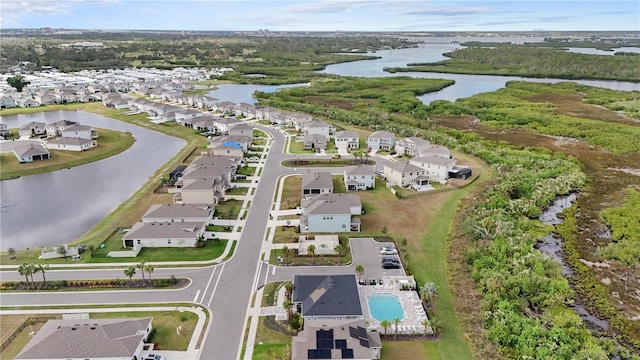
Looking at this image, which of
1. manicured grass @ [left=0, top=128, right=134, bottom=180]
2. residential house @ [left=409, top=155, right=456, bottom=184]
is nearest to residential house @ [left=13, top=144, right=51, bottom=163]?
manicured grass @ [left=0, top=128, right=134, bottom=180]

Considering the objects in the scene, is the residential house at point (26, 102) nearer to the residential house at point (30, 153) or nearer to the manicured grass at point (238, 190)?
the residential house at point (30, 153)

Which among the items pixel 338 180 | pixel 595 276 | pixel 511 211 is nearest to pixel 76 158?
pixel 338 180

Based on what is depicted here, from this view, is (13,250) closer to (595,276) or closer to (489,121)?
(595,276)

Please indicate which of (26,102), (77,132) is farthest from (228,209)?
(26,102)

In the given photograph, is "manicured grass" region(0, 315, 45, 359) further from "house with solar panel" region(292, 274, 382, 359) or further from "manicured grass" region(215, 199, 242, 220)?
"manicured grass" region(215, 199, 242, 220)

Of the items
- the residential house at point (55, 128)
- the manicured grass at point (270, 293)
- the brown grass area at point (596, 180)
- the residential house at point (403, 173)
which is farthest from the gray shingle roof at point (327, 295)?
the residential house at point (55, 128)

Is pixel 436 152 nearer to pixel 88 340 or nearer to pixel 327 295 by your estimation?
pixel 327 295
